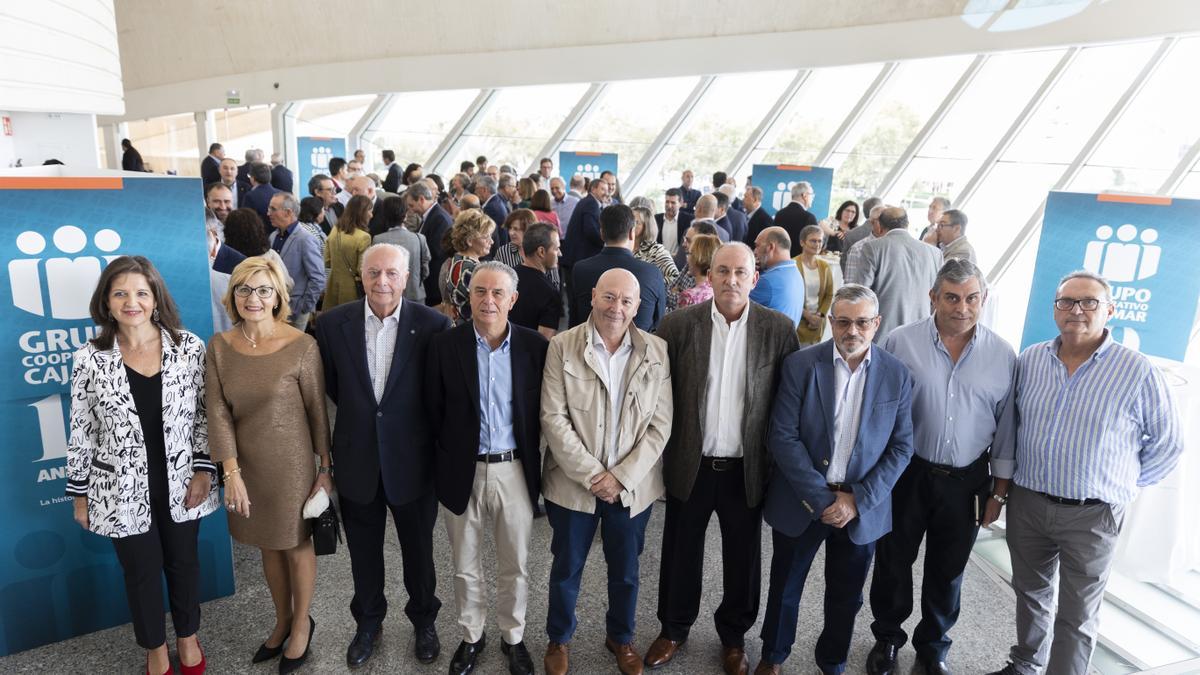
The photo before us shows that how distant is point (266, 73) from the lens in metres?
13.9

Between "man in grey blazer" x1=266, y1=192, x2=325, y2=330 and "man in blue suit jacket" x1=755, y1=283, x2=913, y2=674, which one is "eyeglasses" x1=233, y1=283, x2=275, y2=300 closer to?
"man in blue suit jacket" x1=755, y1=283, x2=913, y2=674

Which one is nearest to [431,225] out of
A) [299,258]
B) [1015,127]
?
[299,258]

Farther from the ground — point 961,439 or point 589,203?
point 589,203

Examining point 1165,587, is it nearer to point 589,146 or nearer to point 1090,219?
point 1090,219

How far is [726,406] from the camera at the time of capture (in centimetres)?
276

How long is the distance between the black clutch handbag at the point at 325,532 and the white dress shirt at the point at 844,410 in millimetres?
1799

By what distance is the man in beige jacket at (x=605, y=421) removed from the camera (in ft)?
8.70

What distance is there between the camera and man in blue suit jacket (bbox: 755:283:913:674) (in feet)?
8.54

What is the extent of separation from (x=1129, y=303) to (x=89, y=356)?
5133mm

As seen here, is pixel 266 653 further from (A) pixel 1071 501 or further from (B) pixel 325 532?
(A) pixel 1071 501

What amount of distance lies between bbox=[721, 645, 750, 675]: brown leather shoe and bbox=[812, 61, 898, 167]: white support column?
Result: 26.6 ft

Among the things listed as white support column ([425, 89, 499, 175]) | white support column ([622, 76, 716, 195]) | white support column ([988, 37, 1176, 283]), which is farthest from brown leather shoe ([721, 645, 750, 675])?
white support column ([425, 89, 499, 175])

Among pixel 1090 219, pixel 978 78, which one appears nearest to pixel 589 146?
pixel 978 78

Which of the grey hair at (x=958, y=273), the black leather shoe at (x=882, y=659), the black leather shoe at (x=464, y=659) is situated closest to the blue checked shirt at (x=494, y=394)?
the black leather shoe at (x=464, y=659)
